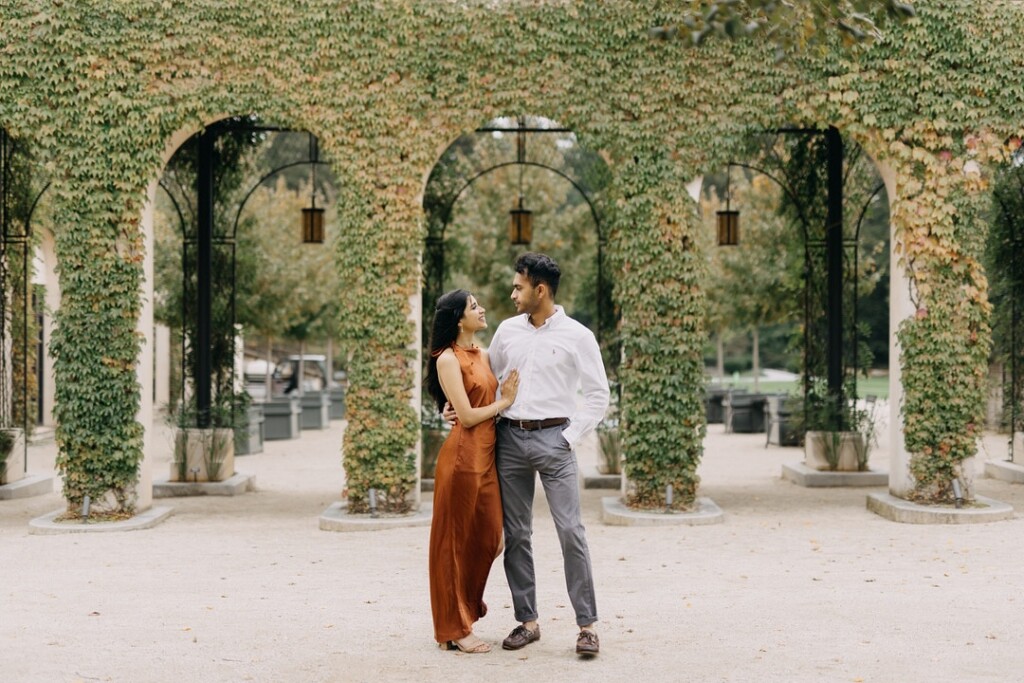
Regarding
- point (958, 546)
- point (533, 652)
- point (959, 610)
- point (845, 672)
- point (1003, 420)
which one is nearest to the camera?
point (845, 672)

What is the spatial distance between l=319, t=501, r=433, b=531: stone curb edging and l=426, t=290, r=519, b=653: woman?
4533mm

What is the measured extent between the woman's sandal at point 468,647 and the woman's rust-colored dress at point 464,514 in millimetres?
51

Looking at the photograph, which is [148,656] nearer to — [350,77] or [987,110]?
[350,77]

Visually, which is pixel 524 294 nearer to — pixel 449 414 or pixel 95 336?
pixel 449 414

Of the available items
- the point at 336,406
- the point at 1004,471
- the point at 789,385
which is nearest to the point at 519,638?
the point at 1004,471

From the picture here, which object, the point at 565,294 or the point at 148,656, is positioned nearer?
the point at 148,656

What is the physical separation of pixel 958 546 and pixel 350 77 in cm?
667

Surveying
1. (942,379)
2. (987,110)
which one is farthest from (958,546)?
(987,110)

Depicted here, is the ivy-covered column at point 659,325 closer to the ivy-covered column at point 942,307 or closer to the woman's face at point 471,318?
the ivy-covered column at point 942,307

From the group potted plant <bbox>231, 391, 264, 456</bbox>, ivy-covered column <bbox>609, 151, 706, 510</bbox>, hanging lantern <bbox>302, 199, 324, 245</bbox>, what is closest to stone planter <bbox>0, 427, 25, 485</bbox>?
potted plant <bbox>231, 391, 264, 456</bbox>

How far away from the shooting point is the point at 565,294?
27438mm

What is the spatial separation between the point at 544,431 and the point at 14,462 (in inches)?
369

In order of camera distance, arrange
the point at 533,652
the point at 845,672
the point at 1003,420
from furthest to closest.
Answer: the point at 1003,420 → the point at 533,652 → the point at 845,672

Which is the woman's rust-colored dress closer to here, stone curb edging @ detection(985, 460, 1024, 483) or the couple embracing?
the couple embracing
